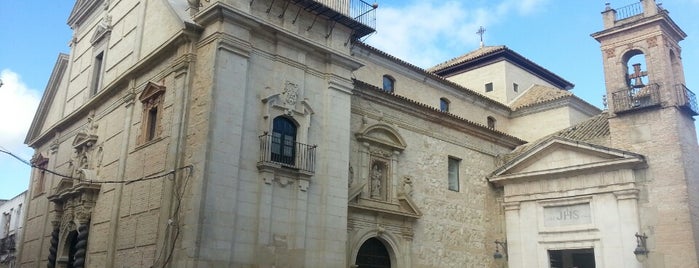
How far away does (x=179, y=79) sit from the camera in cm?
1430

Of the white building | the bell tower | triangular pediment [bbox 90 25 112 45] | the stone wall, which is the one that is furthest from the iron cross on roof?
the white building

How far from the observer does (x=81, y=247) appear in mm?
16375

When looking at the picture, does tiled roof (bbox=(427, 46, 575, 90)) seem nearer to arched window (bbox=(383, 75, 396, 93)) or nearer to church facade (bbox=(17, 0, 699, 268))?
church facade (bbox=(17, 0, 699, 268))

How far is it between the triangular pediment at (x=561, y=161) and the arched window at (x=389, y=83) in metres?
4.70

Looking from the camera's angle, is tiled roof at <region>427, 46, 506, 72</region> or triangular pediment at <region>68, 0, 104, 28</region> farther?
tiled roof at <region>427, 46, 506, 72</region>

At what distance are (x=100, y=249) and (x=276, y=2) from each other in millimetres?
7628

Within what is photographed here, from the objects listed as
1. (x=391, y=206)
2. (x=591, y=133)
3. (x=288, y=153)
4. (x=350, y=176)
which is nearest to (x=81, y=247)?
(x=288, y=153)

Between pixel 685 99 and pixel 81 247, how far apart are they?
18.1 meters

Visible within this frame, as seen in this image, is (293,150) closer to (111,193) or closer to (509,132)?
(111,193)

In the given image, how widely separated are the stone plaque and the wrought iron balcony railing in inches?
163

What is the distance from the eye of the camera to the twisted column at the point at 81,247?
53.3 feet

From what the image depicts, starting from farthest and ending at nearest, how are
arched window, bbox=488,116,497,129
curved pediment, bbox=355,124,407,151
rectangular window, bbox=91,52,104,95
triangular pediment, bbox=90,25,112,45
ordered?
arched window, bbox=488,116,497,129, rectangular window, bbox=91,52,104,95, triangular pediment, bbox=90,25,112,45, curved pediment, bbox=355,124,407,151

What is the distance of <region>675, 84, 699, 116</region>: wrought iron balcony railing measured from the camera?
18969mm

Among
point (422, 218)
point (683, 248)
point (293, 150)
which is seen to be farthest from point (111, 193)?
point (683, 248)
